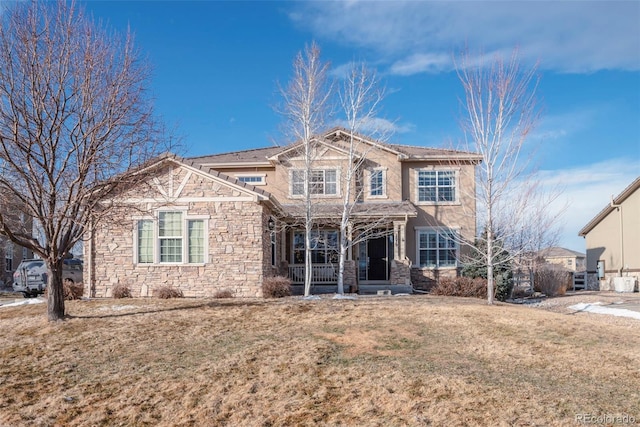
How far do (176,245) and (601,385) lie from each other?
523 inches

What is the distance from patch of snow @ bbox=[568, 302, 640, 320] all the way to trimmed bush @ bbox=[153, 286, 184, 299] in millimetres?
12513

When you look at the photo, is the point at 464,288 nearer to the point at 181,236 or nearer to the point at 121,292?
the point at 181,236

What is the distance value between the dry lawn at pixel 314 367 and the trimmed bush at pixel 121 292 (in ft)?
12.2

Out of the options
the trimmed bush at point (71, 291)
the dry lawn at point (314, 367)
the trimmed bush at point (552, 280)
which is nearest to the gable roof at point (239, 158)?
the trimmed bush at point (71, 291)

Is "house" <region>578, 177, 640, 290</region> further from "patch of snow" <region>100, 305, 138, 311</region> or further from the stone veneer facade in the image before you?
"patch of snow" <region>100, 305, 138, 311</region>

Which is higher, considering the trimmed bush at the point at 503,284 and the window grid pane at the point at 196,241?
the window grid pane at the point at 196,241

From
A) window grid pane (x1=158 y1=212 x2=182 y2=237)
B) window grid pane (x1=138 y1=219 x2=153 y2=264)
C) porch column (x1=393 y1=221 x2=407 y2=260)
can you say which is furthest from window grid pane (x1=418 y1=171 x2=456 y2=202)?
window grid pane (x1=138 y1=219 x2=153 y2=264)

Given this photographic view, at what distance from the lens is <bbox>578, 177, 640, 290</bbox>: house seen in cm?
2606

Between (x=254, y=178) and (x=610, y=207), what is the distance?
18479 millimetres

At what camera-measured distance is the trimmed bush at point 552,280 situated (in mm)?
23859

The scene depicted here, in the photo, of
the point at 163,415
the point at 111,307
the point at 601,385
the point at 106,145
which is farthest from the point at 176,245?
the point at 601,385

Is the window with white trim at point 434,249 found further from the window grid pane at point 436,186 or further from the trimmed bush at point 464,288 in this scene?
the trimmed bush at point 464,288

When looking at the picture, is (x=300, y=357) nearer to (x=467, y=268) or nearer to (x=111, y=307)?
(x=111, y=307)

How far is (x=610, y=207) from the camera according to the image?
28.3 m
